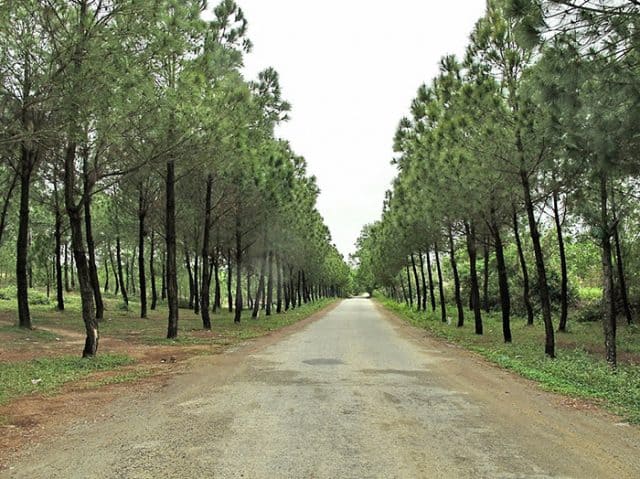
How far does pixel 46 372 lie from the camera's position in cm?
1056

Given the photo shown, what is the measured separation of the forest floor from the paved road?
A: 2.06 ft

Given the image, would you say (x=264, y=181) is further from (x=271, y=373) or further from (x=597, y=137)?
(x=597, y=137)

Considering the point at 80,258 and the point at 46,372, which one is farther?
the point at 80,258

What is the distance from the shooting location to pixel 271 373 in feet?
35.0

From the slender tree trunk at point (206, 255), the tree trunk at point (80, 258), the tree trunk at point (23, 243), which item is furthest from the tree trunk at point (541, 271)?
the tree trunk at point (23, 243)

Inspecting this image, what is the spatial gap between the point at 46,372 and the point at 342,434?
7.23 m

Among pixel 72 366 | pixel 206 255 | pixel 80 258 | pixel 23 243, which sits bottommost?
pixel 72 366

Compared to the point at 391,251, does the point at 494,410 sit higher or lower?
lower

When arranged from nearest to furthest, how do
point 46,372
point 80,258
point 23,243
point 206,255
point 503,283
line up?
point 46,372
point 80,258
point 503,283
point 23,243
point 206,255

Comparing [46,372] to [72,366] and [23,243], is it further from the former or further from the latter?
[23,243]

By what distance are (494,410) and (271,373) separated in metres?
4.70

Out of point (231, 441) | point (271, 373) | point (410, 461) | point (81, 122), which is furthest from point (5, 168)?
Result: point (410, 461)

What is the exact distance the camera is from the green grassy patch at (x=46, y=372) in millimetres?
8984

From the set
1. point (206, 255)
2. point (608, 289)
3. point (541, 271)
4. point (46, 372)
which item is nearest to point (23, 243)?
point (206, 255)
